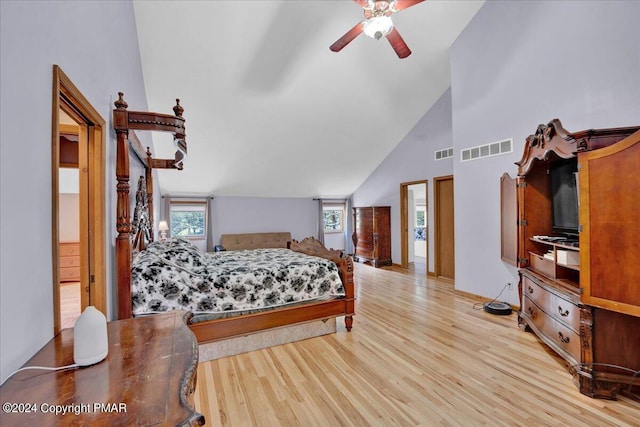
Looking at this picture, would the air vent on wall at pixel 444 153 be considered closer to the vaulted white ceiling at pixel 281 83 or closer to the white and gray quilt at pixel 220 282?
the vaulted white ceiling at pixel 281 83

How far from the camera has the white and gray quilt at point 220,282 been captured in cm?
236

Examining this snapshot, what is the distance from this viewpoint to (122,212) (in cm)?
204

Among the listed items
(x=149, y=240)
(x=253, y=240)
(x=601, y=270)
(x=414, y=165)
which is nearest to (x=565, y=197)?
(x=601, y=270)

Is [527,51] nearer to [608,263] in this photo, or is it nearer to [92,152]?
[608,263]

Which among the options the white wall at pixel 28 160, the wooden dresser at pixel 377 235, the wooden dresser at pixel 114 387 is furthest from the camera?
the wooden dresser at pixel 377 235

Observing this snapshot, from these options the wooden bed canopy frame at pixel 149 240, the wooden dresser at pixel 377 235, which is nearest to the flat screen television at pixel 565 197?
the wooden bed canopy frame at pixel 149 240

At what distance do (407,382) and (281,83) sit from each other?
418 cm

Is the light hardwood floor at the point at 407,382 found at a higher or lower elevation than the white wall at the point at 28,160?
lower

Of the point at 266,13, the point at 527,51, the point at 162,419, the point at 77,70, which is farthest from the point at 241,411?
the point at 527,51

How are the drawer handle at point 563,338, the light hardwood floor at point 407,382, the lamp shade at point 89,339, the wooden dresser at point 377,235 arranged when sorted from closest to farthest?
the lamp shade at point 89,339, the light hardwood floor at point 407,382, the drawer handle at point 563,338, the wooden dresser at point 377,235

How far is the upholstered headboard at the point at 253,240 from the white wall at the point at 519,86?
3945 mm

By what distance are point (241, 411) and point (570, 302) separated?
2.54 meters

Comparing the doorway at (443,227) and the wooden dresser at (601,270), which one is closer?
the wooden dresser at (601,270)

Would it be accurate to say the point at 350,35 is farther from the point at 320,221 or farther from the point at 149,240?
the point at 320,221
